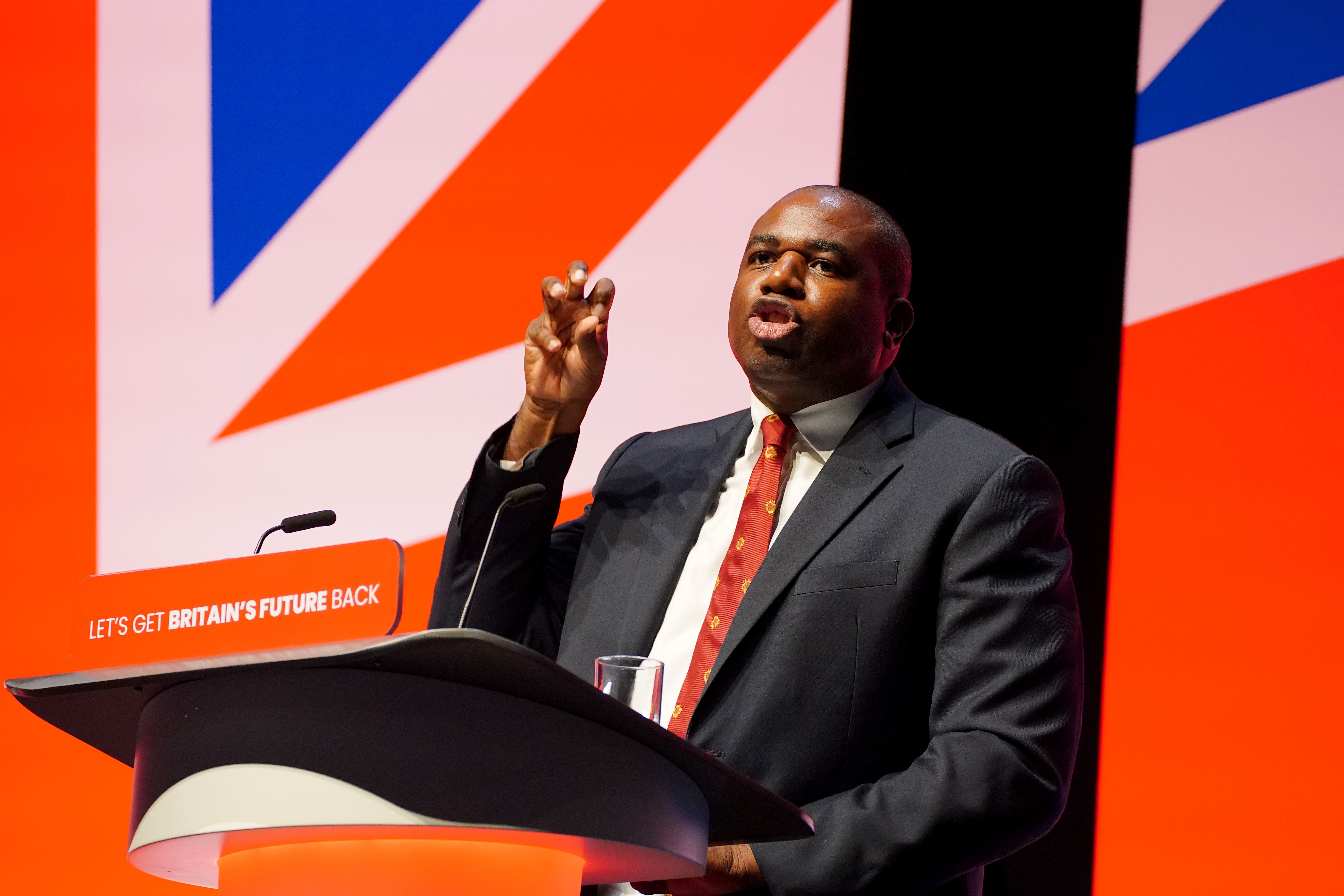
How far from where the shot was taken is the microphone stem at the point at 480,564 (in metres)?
1.73

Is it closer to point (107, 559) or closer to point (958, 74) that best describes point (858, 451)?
point (958, 74)

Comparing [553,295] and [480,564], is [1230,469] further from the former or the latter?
[480,564]

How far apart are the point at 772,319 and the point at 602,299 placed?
32 cm

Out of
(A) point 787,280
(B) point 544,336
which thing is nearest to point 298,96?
(B) point 544,336

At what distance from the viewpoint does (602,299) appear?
1.99 metres

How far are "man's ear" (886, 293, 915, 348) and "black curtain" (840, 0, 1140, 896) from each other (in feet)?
1.60

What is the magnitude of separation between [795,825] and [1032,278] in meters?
2.03

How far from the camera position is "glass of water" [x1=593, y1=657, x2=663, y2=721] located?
1.45 meters

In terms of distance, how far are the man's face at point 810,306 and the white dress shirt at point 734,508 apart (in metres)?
0.04

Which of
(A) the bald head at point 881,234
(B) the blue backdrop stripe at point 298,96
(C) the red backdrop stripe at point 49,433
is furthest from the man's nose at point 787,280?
(C) the red backdrop stripe at point 49,433

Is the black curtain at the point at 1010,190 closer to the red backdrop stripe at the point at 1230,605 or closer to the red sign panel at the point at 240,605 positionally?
the red backdrop stripe at the point at 1230,605

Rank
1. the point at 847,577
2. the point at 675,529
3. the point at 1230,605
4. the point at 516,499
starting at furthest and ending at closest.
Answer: the point at 1230,605
the point at 675,529
the point at 847,577
the point at 516,499

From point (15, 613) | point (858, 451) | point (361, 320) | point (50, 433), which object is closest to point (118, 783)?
point (15, 613)

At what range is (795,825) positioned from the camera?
→ 1042mm
